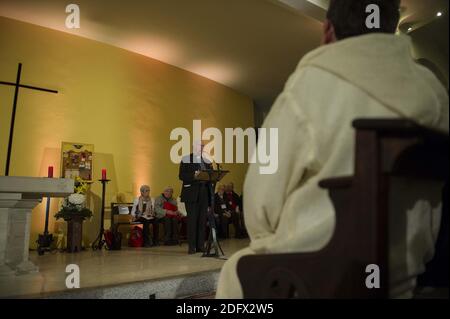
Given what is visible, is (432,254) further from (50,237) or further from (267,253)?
(50,237)

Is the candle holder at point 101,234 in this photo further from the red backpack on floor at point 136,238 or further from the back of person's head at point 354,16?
the back of person's head at point 354,16

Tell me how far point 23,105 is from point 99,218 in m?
2.48

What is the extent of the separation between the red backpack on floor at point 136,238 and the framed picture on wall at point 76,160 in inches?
51.0

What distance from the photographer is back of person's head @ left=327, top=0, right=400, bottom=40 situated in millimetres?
1180

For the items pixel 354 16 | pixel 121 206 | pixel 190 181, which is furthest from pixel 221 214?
pixel 354 16

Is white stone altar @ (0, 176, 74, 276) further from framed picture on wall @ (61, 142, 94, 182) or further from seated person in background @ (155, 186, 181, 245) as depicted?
seated person in background @ (155, 186, 181, 245)

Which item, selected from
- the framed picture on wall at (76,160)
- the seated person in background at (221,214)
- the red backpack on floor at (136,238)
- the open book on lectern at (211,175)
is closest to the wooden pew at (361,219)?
the open book on lectern at (211,175)

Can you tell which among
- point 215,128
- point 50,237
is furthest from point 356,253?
point 215,128

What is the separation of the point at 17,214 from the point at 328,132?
3.60 metres

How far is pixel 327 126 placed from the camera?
3.35 ft

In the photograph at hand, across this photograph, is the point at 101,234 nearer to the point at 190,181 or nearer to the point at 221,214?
the point at 190,181

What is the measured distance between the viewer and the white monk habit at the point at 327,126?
3.28ft

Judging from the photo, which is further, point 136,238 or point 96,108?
point 96,108
